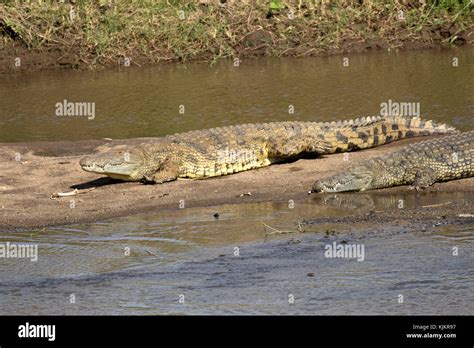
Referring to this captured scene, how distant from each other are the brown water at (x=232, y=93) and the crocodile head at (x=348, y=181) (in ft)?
12.1

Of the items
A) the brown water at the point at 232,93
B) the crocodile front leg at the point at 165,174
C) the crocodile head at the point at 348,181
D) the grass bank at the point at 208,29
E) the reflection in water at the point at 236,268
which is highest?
the grass bank at the point at 208,29

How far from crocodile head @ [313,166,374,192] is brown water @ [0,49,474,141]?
3.67m

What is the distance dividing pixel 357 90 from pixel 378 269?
30.5 feet

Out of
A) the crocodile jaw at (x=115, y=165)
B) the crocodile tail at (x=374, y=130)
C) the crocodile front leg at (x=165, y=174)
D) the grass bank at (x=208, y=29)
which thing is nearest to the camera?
the crocodile jaw at (x=115, y=165)

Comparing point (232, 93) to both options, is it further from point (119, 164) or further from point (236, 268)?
point (236, 268)

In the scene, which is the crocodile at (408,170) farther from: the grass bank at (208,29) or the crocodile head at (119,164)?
the grass bank at (208,29)

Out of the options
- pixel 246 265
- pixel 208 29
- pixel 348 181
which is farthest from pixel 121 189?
pixel 208 29

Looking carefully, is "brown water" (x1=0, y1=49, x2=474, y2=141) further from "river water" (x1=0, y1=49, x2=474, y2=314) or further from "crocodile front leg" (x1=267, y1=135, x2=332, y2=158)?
"crocodile front leg" (x1=267, y1=135, x2=332, y2=158)

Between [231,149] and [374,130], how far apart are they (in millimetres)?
1821

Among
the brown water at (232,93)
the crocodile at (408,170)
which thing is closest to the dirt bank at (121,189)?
the crocodile at (408,170)

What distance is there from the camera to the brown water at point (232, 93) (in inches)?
627

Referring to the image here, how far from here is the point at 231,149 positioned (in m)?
12.4

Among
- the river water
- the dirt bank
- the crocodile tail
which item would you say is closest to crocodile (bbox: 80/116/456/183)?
the crocodile tail

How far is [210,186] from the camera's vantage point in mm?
11711
